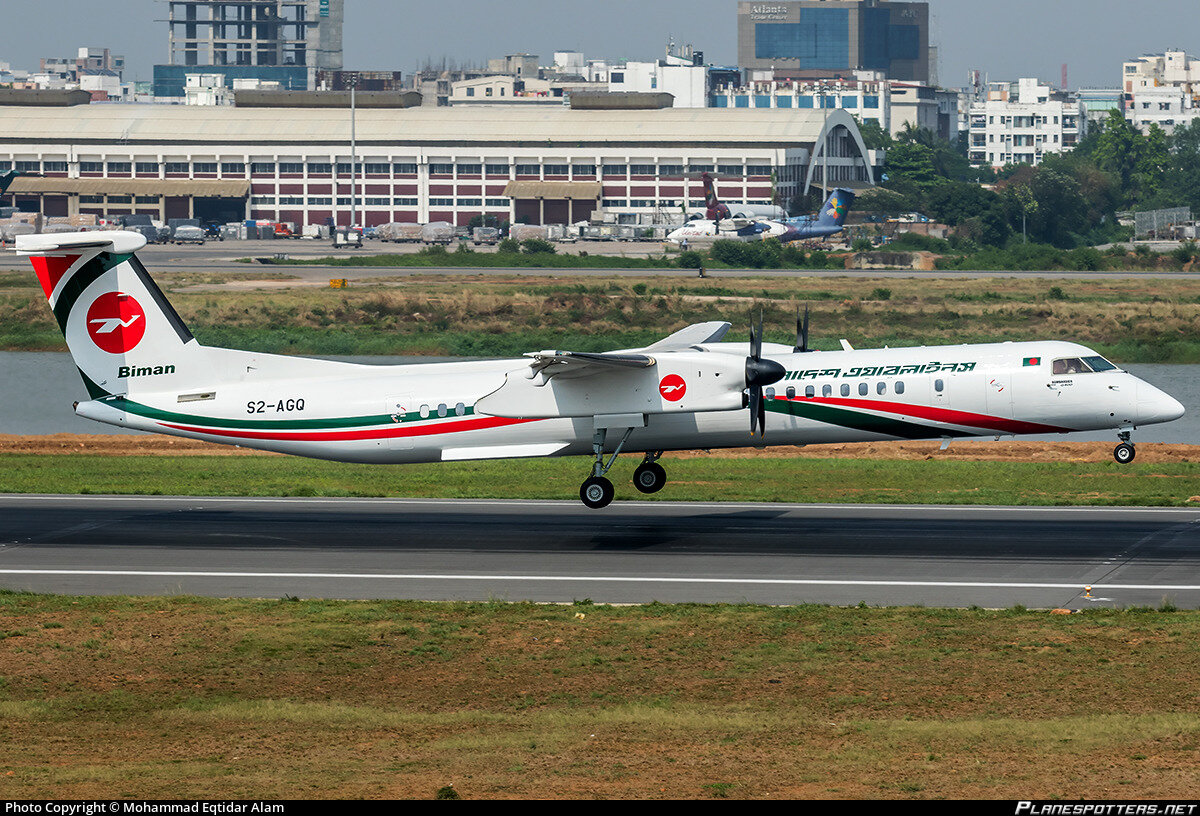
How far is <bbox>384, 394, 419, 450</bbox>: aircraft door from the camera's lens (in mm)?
33812

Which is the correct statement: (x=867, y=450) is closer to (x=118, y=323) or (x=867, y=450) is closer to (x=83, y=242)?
(x=118, y=323)

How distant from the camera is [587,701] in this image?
19.5 meters

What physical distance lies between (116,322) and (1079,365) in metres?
23.3

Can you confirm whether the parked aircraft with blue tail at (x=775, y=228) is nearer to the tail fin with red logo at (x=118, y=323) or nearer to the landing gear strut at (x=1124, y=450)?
the tail fin with red logo at (x=118, y=323)

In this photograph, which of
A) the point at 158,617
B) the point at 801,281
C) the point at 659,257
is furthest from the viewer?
the point at 659,257

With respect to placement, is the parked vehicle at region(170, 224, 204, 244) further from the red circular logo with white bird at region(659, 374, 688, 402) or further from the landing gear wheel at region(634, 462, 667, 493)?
the red circular logo with white bird at region(659, 374, 688, 402)

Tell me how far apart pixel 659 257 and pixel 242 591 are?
11174cm

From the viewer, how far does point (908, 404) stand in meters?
32.6

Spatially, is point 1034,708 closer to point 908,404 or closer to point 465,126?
point 908,404

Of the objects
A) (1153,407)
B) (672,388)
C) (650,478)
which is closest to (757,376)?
(672,388)

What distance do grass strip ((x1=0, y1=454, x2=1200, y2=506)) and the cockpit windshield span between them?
583 cm

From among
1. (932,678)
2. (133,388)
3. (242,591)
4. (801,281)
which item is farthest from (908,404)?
(801,281)

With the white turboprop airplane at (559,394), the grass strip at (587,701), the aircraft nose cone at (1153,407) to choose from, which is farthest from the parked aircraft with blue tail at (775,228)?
the grass strip at (587,701)

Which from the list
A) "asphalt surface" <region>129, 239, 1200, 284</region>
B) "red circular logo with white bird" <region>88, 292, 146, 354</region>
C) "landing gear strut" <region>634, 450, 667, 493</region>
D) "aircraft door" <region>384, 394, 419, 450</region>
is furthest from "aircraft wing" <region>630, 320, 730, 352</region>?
"asphalt surface" <region>129, 239, 1200, 284</region>
